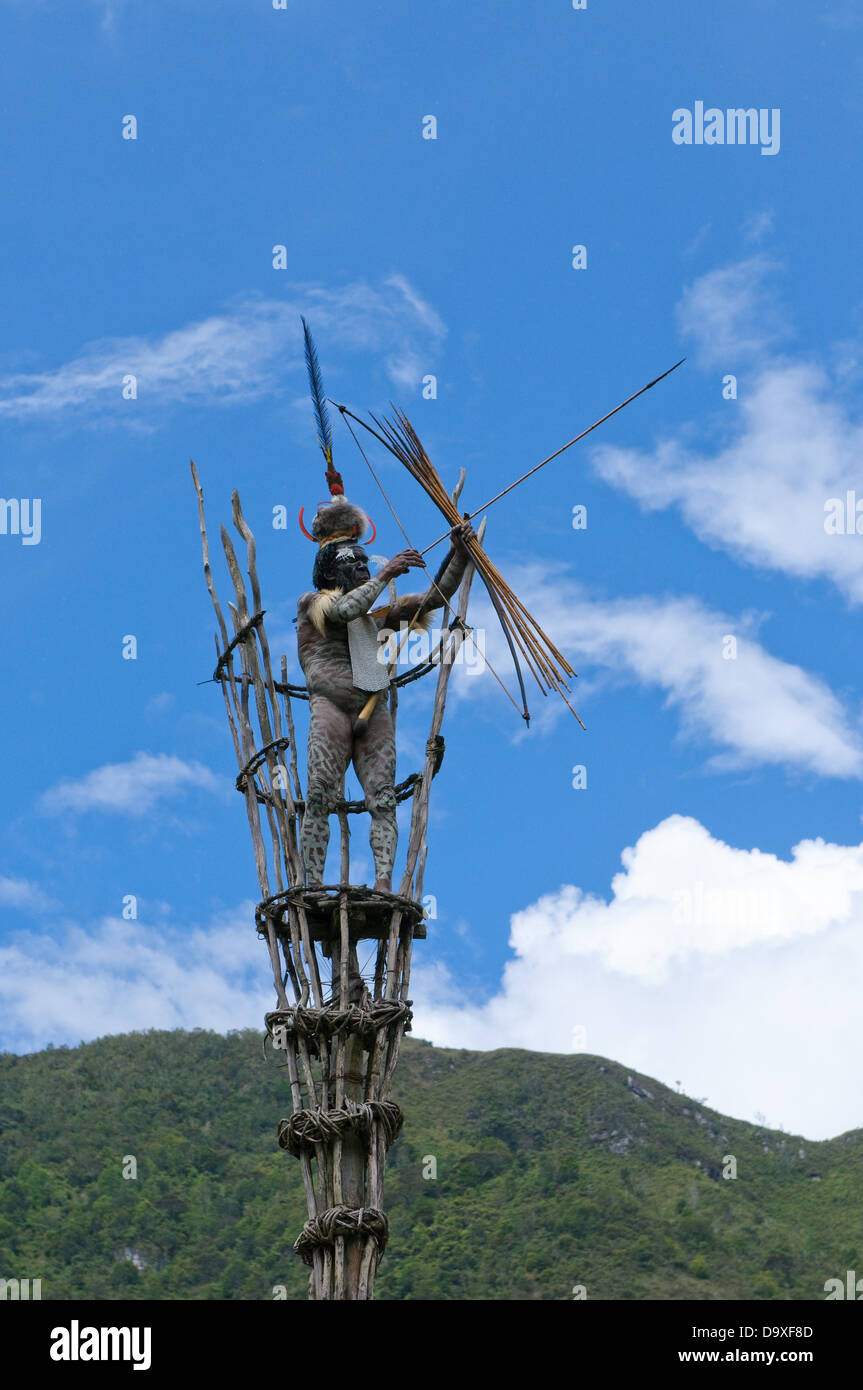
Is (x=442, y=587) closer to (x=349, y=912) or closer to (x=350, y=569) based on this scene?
(x=350, y=569)

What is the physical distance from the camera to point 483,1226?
41.2m

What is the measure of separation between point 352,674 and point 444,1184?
3308 cm

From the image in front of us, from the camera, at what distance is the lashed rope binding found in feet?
37.7

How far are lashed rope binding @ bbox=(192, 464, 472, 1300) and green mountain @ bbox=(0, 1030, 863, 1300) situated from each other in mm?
24402

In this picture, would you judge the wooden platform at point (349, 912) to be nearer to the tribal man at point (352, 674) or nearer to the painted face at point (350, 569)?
the tribal man at point (352, 674)

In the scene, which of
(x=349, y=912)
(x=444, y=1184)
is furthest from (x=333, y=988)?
(x=444, y=1184)

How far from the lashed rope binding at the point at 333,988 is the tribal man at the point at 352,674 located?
6.4 inches

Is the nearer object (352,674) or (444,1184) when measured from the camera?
(352,674)

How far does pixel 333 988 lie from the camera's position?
40.1 feet

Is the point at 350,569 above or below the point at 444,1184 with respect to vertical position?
above

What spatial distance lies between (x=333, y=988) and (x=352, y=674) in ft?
7.10
